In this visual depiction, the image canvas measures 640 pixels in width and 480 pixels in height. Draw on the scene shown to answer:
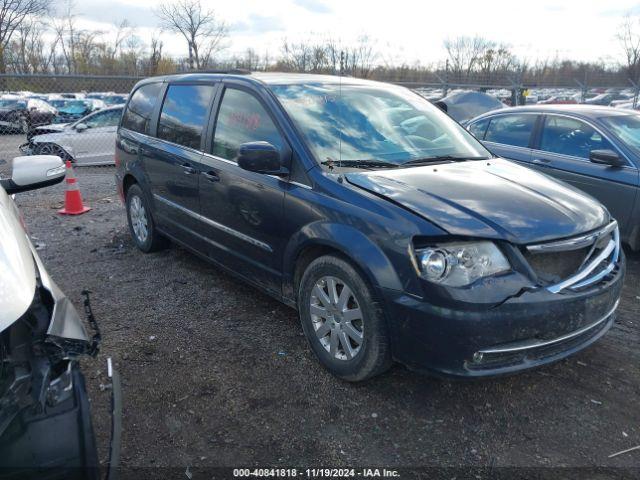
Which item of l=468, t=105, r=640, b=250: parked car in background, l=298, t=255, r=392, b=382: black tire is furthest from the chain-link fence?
l=298, t=255, r=392, b=382: black tire

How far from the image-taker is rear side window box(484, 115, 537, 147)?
6.18 meters

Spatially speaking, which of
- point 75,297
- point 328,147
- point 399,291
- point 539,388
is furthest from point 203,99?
point 539,388

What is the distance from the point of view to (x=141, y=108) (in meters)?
5.36

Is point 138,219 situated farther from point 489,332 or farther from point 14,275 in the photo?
point 489,332

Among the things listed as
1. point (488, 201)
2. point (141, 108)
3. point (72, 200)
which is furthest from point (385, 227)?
point (72, 200)

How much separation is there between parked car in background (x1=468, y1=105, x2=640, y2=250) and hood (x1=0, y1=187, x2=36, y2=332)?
17.0 feet

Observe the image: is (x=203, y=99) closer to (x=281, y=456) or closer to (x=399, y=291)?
(x=399, y=291)

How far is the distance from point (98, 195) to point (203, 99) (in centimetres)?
531

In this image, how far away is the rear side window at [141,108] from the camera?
515cm

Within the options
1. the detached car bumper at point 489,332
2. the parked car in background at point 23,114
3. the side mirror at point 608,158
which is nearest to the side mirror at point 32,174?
the detached car bumper at point 489,332

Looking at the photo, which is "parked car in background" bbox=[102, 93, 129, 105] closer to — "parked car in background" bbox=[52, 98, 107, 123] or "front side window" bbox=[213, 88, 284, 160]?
"parked car in background" bbox=[52, 98, 107, 123]

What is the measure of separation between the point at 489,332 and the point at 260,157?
1.71m

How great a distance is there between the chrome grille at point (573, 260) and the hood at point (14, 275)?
7.51 feet

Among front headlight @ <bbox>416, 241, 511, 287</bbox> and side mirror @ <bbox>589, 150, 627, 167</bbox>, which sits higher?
side mirror @ <bbox>589, 150, 627, 167</bbox>
